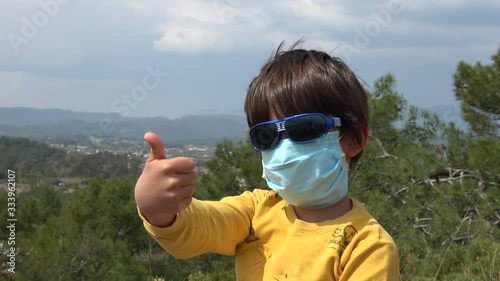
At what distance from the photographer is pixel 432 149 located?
6.38m

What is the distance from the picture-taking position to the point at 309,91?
3.75 feet

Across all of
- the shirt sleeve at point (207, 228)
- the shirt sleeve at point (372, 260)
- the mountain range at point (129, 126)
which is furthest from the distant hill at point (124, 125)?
the shirt sleeve at point (372, 260)

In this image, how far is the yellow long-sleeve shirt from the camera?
1.01 m

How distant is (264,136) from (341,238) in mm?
278

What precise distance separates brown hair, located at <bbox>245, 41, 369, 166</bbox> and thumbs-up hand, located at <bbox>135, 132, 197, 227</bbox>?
29 centimetres

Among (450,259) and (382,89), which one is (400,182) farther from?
(450,259)

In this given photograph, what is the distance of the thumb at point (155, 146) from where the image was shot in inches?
36.2

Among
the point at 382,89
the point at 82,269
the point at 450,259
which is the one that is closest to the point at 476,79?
the point at 382,89

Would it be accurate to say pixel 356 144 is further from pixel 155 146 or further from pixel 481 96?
pixel 481 96

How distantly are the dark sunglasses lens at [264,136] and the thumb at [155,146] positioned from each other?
0.86 ft

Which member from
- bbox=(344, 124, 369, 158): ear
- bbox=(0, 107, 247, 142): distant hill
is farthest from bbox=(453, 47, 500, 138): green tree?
bbox=(0, 107, 247, 142): distant hill

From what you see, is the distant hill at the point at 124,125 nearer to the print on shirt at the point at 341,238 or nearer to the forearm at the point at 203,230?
the forearm at the point at 203,230

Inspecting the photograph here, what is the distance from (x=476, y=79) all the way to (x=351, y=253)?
796 centimetres

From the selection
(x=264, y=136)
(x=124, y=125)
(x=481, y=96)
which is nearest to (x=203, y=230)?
(x=264, y=136)
